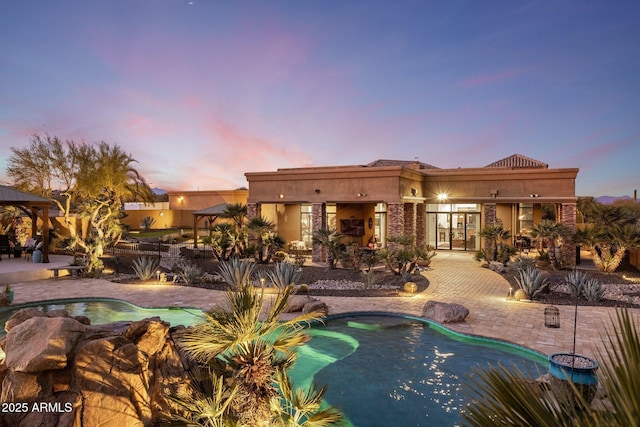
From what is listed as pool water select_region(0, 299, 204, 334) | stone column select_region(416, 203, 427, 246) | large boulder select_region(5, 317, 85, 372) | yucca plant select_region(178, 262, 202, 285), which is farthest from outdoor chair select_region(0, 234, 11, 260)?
stone column select_region(416, 203, 427, 246)

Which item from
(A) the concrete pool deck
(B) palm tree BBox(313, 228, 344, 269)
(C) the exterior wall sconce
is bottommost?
(A) the concrete pool deck

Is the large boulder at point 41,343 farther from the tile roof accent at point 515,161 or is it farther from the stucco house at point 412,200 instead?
the tile roof accent at point 515,161

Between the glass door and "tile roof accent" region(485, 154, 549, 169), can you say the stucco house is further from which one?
"tile roof accent" region(485, 154, 549, 169)

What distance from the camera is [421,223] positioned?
1008 inches

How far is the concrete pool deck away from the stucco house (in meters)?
5.18

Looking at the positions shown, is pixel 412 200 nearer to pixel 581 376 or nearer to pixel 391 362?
pixel 391 362

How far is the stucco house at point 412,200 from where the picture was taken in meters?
21.5

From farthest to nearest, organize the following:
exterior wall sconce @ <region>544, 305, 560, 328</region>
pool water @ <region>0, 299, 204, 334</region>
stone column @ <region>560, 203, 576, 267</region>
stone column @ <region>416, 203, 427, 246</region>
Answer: stone column @ <region>416, 203, 427, 246</region> → stone column @ <region>560, 203, 576, 267</region> → pool water @ <region>0, 299, 204, 334</region> → exterior wall sconce @ <region>544, 305, 560, 328</region>

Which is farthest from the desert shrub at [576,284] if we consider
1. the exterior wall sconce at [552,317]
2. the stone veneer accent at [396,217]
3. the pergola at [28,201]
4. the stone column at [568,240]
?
the pergola at [28,201]

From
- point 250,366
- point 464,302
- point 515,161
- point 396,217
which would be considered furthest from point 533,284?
point 515,161

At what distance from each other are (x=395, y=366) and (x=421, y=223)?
58.6 feet

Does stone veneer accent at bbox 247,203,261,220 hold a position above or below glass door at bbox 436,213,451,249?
above

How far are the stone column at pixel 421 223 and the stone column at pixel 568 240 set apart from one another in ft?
25.1

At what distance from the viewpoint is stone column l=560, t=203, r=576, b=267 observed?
20.3 meters
